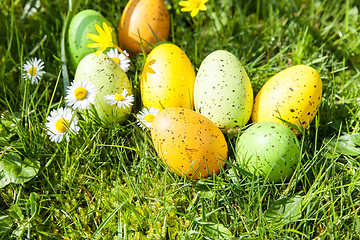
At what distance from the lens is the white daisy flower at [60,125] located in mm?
1710

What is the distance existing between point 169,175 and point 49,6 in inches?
64.9

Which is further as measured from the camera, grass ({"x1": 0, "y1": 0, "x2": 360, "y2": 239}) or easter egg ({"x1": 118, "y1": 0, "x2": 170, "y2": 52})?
easter egg ({"x1": 118, "y1": 0, "x2": 170, "y2": 52})

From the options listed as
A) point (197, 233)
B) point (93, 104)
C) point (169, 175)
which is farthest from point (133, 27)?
point (197, 233)

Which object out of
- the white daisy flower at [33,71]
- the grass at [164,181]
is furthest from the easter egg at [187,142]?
the white daisy flower at [33,71]

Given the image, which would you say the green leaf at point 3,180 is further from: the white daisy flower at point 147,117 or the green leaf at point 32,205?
the white daisy flower at point 147,117

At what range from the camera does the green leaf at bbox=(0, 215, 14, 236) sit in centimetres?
153

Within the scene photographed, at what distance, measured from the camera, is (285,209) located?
1533 mm

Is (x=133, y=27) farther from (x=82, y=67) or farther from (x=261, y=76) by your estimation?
(x=261, y=76)

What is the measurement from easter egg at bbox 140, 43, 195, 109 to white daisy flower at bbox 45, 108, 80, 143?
0.41 meters

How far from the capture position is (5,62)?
6.89 ft

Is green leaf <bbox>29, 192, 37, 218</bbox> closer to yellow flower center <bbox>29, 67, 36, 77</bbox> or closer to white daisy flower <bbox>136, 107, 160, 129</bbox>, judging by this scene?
white daisy flower <bbox>136, 107, 160, 129</bbox>

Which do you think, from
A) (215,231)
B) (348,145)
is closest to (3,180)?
(215,231)

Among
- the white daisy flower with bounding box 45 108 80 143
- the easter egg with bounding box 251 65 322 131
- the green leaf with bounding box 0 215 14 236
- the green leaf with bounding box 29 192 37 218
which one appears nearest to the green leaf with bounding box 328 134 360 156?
the easter egg with bounding box 251 65 322 131

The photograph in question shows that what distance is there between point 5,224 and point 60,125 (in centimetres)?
54
